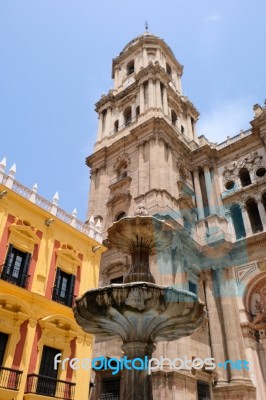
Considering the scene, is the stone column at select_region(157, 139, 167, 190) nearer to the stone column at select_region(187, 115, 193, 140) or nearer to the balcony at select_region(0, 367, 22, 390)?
the stone column at select_region(187, 115, 193, 140)

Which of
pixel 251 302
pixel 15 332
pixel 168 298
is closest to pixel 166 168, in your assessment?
pixel 251 302

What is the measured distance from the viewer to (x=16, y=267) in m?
13.8

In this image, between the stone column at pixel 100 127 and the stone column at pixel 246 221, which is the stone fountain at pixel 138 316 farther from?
the stone column at pixel 100 127

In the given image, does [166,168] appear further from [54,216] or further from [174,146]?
[54,216]

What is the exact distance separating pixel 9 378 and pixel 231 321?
1045 centimetres

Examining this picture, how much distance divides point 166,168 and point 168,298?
1563cm

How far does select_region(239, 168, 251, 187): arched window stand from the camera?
75.0ft

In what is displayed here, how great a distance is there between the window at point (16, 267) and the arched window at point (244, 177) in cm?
1463

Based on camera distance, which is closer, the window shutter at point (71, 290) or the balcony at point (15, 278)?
the balcony at point (15, 278)

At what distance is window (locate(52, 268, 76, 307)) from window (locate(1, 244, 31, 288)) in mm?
1527

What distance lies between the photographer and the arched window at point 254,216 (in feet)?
67.6

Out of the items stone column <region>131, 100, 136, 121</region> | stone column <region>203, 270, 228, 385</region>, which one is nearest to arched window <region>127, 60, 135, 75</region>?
stone column <region>131, 100, 136, 121</region>

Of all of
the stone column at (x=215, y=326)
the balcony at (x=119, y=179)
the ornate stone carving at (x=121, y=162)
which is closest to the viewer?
the stone column at (x=215, y=326)

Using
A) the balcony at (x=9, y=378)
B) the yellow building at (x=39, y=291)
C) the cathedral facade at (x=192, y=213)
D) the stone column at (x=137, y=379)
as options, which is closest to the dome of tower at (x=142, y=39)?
the cathedral facade at (x=192, y=213)
